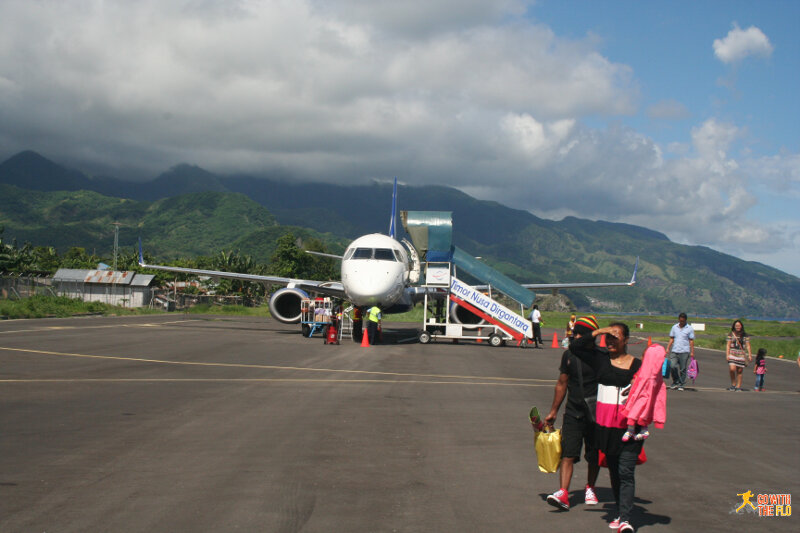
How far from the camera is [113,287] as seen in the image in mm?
64000

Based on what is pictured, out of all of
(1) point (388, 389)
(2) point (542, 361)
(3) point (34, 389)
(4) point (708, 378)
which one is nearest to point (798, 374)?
(4) point (708, 378)

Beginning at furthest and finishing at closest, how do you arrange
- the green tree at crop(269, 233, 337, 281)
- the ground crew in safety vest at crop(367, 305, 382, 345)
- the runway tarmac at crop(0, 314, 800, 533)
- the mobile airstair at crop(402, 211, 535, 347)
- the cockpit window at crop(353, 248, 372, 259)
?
1. the green tree at crop(269, 233, 337, 281)
2. the mobile airstair at crop(402, 211, 535, 347)
3. the cockpit window at crop(353, 248, 372, 259)
4. the ground crew in safety vest at crop(367, 305, 382, 345)
5. the runway tarmac at crop(0, 314, 800, 533)

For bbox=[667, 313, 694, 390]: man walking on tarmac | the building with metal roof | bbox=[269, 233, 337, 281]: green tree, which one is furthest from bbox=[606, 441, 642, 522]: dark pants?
bbox=[269, 233, 337, 281]: green tree

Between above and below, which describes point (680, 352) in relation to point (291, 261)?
below

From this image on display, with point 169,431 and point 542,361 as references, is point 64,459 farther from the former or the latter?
point 542,361

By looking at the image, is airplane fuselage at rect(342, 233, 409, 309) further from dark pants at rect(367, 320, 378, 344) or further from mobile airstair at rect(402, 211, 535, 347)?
mobile airstair at rect(402, 211, 535, 347)

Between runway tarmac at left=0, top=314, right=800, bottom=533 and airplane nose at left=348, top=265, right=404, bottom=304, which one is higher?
airplane nose at left=348, top=265, right=404, bottom=304

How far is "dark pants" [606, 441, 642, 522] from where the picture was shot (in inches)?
219

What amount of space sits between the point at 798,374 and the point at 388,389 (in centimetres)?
1614

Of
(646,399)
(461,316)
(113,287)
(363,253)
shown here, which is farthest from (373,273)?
(113,287)

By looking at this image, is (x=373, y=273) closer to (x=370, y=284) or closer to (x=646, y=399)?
(x=370, y=284)

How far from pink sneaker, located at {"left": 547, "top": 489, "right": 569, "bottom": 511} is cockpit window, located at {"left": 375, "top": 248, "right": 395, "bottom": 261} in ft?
64.3

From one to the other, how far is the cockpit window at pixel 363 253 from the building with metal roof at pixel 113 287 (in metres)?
44.4

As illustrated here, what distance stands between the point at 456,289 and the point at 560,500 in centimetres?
2236
